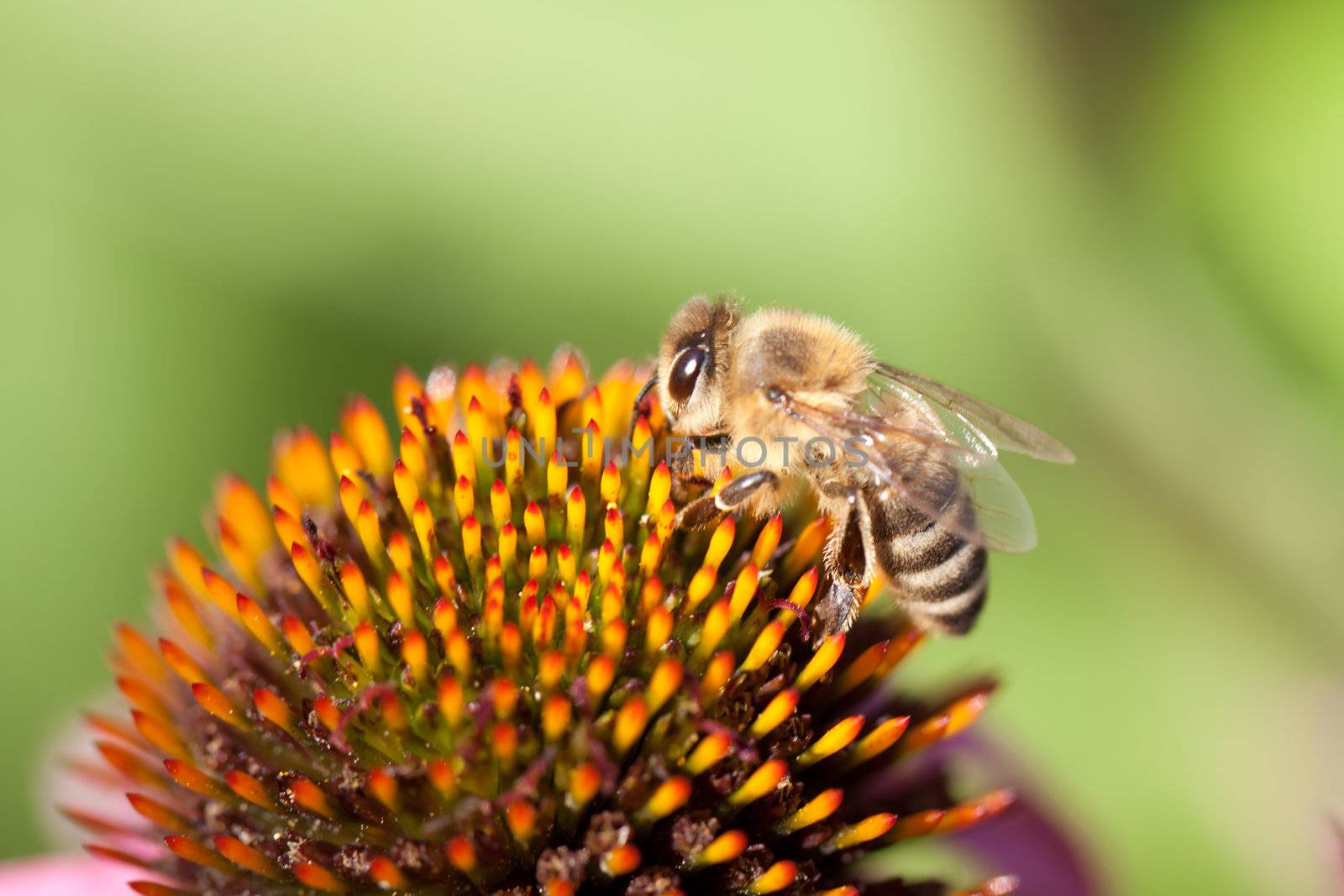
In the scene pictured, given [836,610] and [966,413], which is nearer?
[836,610]

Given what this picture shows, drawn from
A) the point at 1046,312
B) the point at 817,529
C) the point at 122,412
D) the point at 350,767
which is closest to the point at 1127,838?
the point at 1046,312

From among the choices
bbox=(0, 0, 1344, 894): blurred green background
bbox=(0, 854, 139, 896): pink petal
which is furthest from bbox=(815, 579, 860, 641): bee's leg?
bbox=(0, 0, 1344, 894): blurred green background

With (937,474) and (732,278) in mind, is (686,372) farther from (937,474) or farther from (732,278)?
(732,278)

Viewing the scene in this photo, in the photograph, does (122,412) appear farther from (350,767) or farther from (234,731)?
(350,767)

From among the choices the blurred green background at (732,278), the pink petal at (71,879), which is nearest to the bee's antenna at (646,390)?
the pink petal at (71,879)

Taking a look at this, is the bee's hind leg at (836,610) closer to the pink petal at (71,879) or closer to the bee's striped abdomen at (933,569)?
the bee's striped abdomen at (933,569)

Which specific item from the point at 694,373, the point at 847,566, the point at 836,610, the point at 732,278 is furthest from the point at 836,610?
the point at 732,278

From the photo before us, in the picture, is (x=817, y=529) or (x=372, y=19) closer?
(x=817, y=529)
